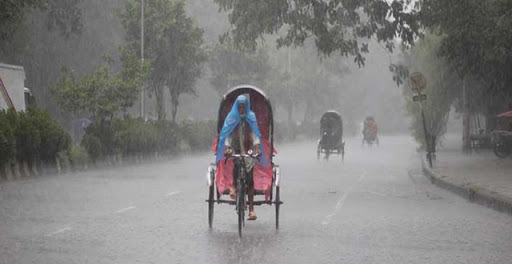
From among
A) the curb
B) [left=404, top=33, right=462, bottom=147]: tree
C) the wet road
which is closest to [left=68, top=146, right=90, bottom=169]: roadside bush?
the wet road

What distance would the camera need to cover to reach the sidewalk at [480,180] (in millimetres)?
16516

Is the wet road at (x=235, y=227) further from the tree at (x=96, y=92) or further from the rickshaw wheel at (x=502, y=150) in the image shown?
the rickshaw wheel at (x=502, y=150)

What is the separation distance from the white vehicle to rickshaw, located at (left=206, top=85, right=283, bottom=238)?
14.1 m

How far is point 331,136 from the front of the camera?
124 feet

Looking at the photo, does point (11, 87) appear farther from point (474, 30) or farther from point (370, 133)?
point (370, 133)

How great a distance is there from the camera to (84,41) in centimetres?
5166

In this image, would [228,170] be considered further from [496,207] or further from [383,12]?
[383,12]

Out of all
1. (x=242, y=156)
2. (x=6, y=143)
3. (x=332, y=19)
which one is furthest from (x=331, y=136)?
(x=242, y=156)

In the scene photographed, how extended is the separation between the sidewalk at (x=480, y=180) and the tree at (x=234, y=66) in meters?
32.0

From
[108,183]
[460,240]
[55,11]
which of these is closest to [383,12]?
[108,183]

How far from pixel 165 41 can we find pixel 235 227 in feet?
105

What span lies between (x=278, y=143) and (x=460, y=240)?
54.0 meters

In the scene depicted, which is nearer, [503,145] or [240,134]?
[240,134]

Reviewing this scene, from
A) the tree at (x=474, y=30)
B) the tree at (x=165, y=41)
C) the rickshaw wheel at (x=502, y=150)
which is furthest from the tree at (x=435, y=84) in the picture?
the tree at (x=165, y=41)
